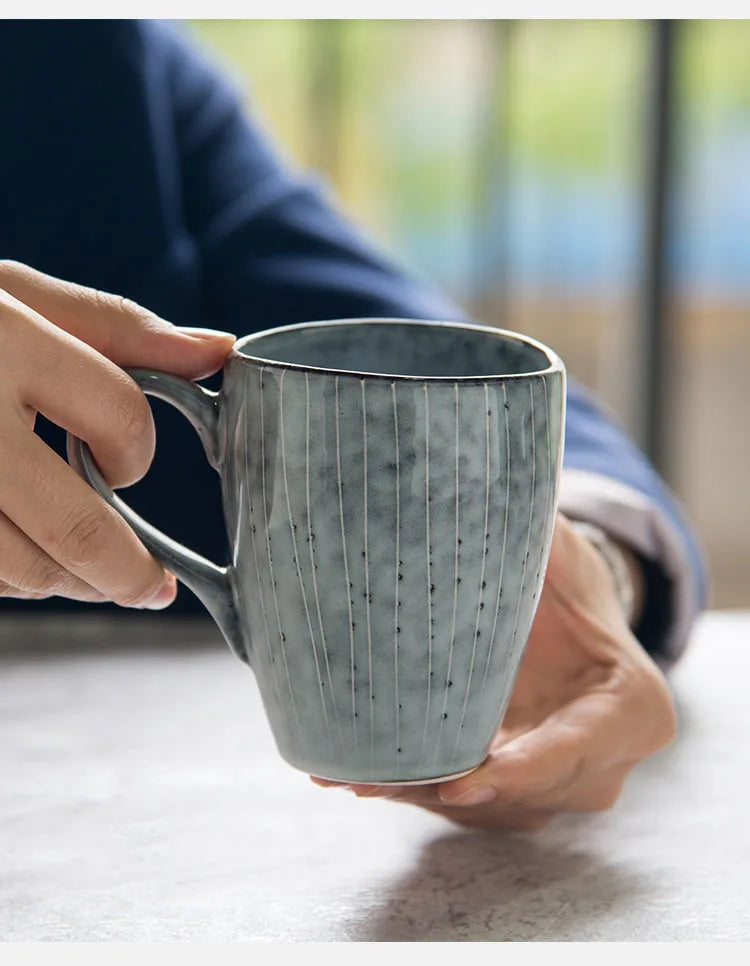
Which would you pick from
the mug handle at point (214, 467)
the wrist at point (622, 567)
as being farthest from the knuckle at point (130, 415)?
the wrist at point (622, 567)

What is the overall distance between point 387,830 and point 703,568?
31cm

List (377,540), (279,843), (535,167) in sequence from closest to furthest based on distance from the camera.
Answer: (377,540), (279,843), (535,167)

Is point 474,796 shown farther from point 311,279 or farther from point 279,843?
point 311,279

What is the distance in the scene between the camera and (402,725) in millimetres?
434

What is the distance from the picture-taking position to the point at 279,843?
0.51 m

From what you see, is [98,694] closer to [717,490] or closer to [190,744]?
[190,744]

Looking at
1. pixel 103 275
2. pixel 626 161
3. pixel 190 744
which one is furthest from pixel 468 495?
pixel 626 161

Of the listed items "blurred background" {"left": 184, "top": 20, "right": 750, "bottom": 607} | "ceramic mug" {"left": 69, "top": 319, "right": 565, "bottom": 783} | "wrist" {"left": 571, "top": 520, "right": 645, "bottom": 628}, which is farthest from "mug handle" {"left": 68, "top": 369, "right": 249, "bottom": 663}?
"blurred background" {"left": 184, "top": 20, "right": 750, "bottom": 607}

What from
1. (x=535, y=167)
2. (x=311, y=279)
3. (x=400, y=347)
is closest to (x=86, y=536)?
(x=400, y=347)

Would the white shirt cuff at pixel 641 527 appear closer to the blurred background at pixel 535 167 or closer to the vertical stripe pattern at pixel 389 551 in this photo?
the vertical stripe pattern at pixel 389 551

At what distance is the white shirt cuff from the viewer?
64 cm

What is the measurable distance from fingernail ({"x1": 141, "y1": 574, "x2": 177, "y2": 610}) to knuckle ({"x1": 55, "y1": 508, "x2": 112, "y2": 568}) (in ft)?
0.11

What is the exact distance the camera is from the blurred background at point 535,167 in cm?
259

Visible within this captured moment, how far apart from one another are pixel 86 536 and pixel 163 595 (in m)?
0.05
